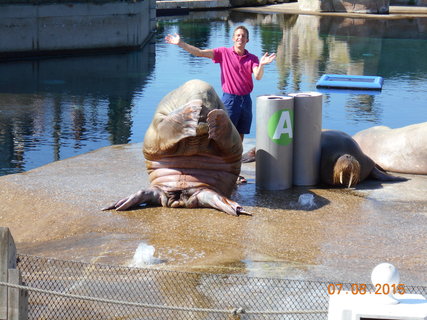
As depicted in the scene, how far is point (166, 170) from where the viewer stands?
7.11 metres

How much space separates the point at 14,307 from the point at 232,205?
107 inches

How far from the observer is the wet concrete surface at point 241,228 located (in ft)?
18.1

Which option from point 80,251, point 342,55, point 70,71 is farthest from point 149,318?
point 342,55

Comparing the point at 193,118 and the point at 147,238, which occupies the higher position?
the point at 193,118

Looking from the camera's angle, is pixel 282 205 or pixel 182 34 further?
pixel 182 34

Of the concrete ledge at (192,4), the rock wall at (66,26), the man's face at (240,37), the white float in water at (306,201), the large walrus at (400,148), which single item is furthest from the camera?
the concrete ledge at (192,4)

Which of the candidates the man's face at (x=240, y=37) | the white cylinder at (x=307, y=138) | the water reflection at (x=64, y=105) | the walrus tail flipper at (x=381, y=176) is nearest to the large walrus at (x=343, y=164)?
the walrus tail flipper at (x=381, y=176)

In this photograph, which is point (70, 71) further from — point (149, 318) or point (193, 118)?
point (149, 318)

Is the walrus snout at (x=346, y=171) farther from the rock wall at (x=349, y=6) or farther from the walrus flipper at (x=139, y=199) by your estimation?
the rock wall at (x=349, y=6)

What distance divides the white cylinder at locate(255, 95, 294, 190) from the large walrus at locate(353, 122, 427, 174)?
1.58 m


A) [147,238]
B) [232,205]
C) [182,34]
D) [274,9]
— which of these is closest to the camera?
[147,238]

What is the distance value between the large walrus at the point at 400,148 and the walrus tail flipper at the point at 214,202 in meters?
2.56

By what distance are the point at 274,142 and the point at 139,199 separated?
4.60ft

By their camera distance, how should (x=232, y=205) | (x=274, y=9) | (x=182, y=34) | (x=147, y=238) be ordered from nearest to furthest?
(x=147, y=238) < (x=232, y=205) < (x=182, y=34) < (x=274, y=9)
